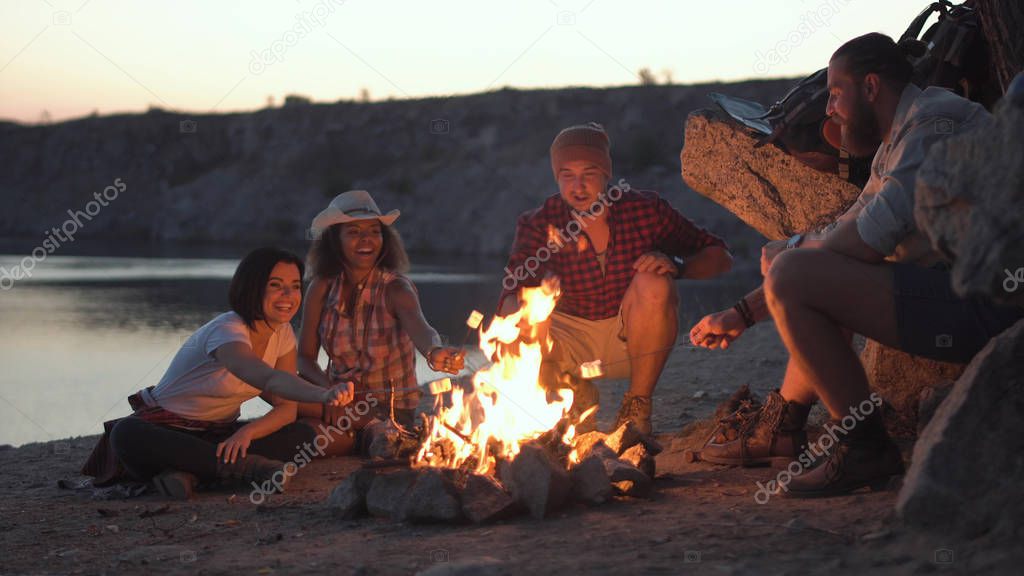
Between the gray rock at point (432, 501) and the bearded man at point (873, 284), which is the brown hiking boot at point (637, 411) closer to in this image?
the bearded man at point (873, 284)

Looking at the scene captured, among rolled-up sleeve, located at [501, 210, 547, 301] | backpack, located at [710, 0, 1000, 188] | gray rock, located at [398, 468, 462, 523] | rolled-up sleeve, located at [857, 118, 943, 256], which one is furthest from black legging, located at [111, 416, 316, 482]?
backpack, located at [710, 0, 1000, 188]

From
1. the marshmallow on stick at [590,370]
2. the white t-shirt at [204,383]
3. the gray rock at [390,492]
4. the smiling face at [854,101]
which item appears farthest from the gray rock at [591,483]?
the white t-shirt at [204,383]

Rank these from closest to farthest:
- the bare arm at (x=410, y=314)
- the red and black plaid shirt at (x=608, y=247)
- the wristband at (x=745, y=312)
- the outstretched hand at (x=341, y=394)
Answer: the wristband at (x=745, y=312) → the outstretched hand at (x=341, y=394) → the bare arm at (x=410, y=314) → the red and black plaid shirt at (x=608, y=247)

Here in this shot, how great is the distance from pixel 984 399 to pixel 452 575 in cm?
172

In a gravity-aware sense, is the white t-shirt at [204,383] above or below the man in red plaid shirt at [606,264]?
below

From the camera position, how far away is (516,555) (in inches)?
134

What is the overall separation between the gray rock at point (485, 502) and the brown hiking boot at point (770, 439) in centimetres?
117

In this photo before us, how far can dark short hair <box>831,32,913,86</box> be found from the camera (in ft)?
13.1

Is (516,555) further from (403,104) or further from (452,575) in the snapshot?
(403,104)

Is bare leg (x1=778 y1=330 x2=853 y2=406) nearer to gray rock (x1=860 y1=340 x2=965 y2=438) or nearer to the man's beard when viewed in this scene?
gray rock (x1=860 y1=340 x2=965 y2=438)

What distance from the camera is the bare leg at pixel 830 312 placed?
146 inches

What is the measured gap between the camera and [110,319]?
14328mm

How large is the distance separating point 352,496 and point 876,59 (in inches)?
106

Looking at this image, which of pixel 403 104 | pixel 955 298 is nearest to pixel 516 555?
pixel 955 298
